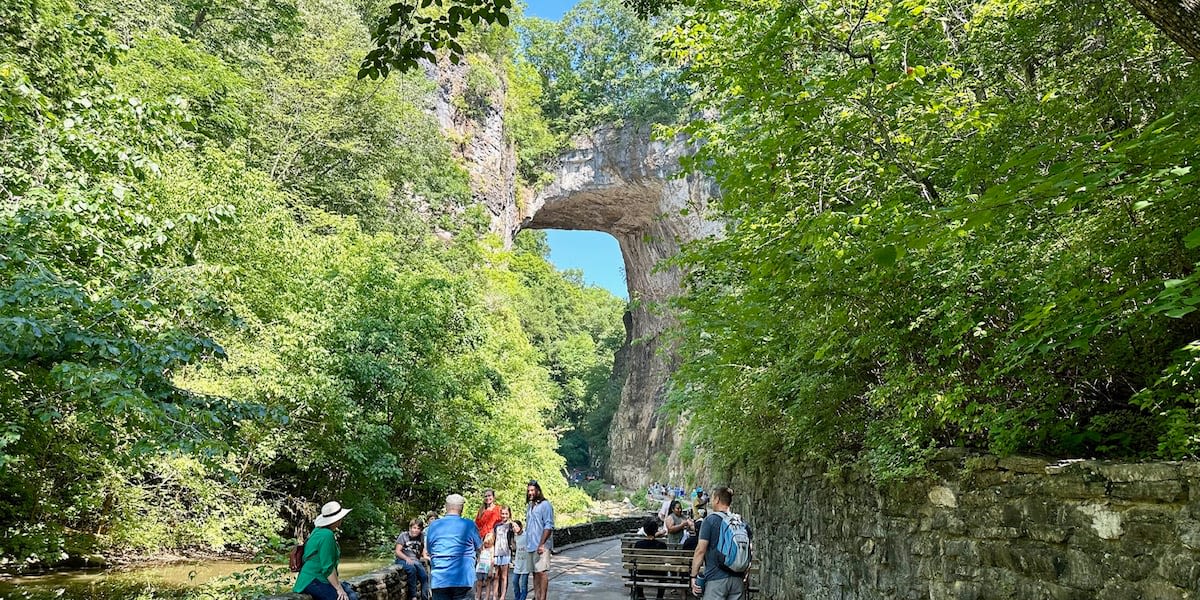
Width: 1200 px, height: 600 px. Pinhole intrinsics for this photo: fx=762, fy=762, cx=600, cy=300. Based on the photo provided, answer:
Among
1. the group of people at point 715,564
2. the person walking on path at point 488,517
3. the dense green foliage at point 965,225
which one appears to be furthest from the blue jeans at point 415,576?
the dense green foliage at point 965,225

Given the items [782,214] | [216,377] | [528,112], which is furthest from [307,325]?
[528,112]

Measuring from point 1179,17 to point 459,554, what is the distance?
5386 millimetres

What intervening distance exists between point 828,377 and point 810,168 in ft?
6.24

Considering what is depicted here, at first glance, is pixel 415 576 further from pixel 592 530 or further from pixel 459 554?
pixel 592 530

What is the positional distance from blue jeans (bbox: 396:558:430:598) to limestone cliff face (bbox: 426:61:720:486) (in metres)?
21.4

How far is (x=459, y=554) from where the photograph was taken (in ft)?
19.4

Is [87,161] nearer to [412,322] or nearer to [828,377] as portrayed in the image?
[828,377]

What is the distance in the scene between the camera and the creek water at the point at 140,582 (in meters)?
8.75

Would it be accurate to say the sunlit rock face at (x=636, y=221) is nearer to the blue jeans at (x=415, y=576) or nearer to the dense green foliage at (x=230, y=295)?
the dense green foliage at (x=230, y=295)

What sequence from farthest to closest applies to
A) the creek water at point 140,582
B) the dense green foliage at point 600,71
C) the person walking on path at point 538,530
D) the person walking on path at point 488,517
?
the dense green foliage at point 600,71
the creek water at point 140,582
the person walking on path at point 488,517
the person walking on path at point 538,530

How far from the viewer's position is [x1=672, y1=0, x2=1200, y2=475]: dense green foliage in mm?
3535

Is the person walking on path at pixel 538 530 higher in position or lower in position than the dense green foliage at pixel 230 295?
lower

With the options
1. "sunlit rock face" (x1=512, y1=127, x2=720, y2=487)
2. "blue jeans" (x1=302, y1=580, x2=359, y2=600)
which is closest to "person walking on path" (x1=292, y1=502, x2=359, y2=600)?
"blue jeans" (x1=302, y1=580, x2=359, y2=600)

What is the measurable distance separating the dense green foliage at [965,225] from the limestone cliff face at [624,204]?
22.4m
